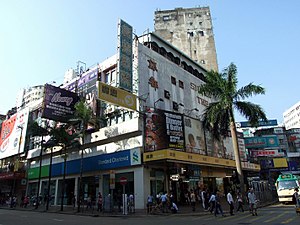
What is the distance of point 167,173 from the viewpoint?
27.1 meters

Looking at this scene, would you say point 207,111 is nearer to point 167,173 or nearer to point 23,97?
point 167,173

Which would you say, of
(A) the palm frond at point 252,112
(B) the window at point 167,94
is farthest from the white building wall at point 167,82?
(A) the palm frond at point 252,112

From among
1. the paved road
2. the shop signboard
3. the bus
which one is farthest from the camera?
the shop signboard

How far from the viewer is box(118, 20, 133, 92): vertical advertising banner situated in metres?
26.0

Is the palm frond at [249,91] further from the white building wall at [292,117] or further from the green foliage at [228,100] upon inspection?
the white building wall at [292,117]

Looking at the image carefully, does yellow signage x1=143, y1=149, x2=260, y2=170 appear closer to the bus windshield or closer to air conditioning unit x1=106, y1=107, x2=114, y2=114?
the bus windshield

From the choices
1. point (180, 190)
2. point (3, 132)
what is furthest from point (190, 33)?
point (3, 132)

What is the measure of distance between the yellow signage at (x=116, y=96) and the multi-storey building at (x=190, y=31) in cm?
3359

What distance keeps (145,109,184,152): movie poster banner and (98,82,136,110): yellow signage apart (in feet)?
7.99

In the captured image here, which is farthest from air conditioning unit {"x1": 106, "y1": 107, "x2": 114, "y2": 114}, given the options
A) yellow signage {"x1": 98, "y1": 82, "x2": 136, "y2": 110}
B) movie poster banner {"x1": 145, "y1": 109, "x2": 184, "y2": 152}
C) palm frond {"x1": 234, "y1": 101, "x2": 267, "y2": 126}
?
palm frond {"x1": 234, "y1": 101, "x2": 267, "y2": 126}

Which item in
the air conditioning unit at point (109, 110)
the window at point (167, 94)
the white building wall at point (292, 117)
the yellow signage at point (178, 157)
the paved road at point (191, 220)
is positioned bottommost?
the paved road at point (191, 220)

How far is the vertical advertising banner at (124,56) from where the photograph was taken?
26.0 meters

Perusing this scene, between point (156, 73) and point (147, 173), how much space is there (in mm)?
12979

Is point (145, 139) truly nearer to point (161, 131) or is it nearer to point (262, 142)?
point (161, 131)
